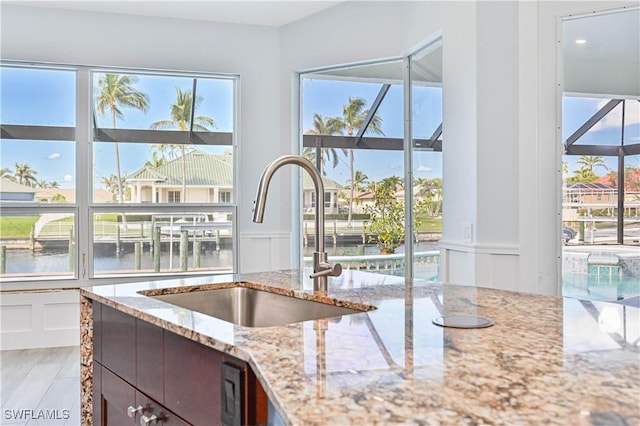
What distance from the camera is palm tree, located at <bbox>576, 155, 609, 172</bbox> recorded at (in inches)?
116

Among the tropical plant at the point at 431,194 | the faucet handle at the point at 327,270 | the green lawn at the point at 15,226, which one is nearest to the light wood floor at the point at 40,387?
the green lawn at the point at 15,226

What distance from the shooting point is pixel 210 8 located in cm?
423

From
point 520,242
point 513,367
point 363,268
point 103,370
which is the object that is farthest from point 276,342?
point 363,268

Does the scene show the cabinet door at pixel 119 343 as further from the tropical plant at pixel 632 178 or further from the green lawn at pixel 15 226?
the green lawn at pixel 15 226

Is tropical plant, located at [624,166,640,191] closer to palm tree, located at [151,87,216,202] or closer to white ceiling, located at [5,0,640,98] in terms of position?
white ceiling, located at [5,0,640,98]

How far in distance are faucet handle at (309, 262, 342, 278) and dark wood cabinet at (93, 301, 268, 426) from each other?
22.5 inches

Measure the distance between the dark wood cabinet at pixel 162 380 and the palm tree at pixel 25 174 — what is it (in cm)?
297

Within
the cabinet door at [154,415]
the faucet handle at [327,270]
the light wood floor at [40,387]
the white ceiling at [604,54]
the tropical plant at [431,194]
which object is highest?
the white ceiling at [604,54]

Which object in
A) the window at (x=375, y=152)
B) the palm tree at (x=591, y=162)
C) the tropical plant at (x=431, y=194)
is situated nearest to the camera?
the palm tree at (x=591, y=162)

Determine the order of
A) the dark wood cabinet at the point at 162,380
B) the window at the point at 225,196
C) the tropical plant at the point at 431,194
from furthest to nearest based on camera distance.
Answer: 1. the window at the point at 225,196
2. the tropical plant at the point at 431,194
3. the dark wood cabinet at the point at 162,380

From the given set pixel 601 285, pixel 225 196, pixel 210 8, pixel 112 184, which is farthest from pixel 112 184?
pixel 601 285

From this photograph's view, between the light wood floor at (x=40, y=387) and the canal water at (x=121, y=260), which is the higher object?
the canal water at (x=121, y=260)

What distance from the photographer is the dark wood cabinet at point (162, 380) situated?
1.00 metres

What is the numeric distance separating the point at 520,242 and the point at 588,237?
1.22 feet
